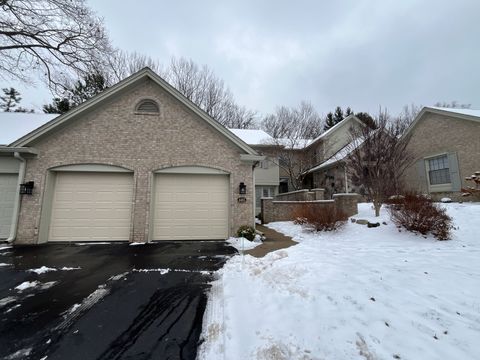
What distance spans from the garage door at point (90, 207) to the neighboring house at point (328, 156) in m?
13.8

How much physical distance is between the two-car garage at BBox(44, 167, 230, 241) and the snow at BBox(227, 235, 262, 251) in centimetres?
64

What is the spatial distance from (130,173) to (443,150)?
16248 millimetres

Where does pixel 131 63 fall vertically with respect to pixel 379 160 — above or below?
above

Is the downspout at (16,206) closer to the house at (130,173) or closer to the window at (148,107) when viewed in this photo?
the house at (130,173)

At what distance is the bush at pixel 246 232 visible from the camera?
852cm

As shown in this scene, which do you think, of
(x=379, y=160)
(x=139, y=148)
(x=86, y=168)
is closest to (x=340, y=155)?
(x=379, y=160)

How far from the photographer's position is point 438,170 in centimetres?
1334

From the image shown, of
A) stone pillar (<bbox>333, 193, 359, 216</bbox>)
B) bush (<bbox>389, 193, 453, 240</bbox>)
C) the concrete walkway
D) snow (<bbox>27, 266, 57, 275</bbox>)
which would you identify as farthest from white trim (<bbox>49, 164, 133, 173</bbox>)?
bush (<bbox>389, 193, 453, 240</bbox>)

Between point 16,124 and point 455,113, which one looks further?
point 455,113

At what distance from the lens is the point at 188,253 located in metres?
6.99

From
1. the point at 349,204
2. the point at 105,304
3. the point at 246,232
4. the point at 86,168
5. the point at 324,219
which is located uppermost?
the point at 86,168

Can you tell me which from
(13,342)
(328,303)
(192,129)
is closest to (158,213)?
(192,129)

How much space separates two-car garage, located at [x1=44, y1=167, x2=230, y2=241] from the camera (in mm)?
8578

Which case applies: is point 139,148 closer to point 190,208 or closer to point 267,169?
point 190,208
